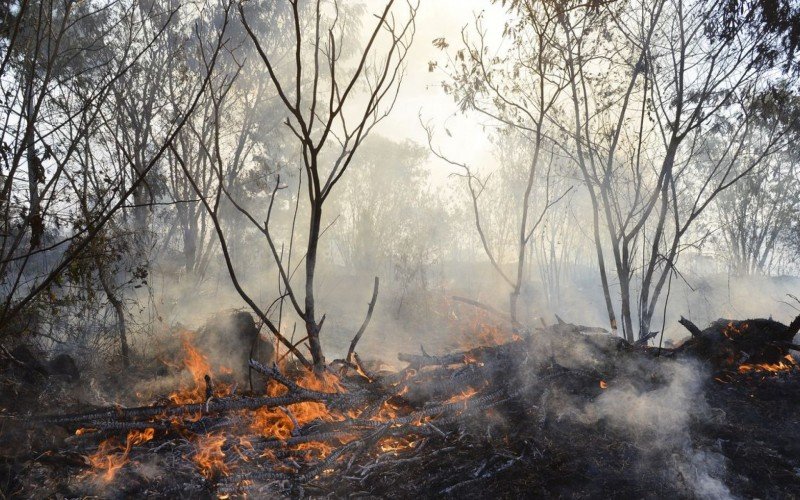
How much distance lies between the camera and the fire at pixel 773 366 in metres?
4.30

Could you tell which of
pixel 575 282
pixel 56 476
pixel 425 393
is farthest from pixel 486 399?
pixel 575 282

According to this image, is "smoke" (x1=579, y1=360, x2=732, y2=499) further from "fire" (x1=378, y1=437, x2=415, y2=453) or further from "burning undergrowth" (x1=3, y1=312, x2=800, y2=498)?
"fire" (x1=378, y1=437, x2=415, y2=453)

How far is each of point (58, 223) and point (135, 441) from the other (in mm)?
3306

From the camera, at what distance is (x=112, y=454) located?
345 centimetres

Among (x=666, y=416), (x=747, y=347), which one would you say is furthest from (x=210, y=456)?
(x=747, y=347)

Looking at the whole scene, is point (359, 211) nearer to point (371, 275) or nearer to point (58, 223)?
point (371, 275)

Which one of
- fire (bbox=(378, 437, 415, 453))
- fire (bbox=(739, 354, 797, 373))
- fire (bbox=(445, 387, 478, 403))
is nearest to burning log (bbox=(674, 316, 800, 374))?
fire (bbox=(739, 354, 797, 373))

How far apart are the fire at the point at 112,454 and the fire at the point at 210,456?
46cm

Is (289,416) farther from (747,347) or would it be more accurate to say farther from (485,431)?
(747,347)

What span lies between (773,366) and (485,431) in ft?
9.93

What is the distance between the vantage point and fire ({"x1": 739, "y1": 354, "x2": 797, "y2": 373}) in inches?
169

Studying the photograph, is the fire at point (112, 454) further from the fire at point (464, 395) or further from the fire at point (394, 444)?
the fire at point (464, 395)

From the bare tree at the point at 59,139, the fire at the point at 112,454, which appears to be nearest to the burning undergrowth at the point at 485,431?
the fire at the point at 112,454

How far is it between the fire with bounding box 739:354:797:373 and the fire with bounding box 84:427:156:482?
5472 millimetres
